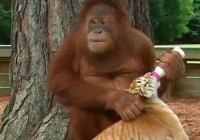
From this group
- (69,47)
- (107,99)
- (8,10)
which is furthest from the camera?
(8,10)

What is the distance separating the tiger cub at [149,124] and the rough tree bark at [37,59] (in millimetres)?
1762

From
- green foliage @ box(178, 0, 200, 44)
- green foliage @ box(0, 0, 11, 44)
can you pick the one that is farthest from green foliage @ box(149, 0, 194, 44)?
green foliage @ box(0, 0, 11, 44)

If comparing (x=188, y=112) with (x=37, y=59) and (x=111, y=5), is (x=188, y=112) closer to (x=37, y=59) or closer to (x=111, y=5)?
(x=37, y=59)

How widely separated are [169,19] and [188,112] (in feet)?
46.4

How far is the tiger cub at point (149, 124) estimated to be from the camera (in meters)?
2.89

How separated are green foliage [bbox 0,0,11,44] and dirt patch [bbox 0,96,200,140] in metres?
Answer: 8.32

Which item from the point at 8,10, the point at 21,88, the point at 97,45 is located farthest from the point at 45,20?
the point at 8,10

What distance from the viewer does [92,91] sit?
3596mm

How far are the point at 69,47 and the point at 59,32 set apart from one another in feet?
3.00

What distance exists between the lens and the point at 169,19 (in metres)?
21.8

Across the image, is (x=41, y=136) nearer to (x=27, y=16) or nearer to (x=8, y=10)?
(x=27, y=16)

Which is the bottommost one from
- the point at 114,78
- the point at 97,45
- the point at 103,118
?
the point at 103,118

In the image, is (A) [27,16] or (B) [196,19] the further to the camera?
(B) [196,19]

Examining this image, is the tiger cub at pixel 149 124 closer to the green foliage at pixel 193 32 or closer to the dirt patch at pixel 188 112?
the dirt patch at pixel 188 112
